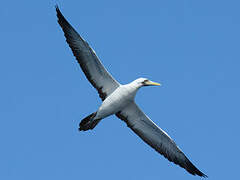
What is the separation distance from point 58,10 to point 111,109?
4591mm

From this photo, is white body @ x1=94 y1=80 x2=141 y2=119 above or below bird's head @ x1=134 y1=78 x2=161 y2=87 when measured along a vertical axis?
below

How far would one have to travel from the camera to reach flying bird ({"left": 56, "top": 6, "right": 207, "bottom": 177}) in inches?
885

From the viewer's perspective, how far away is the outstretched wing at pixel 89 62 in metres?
22.4

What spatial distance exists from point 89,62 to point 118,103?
2076mm

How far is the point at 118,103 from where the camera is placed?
22.6 metres

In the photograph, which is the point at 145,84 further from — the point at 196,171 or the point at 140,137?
the point at 196,171

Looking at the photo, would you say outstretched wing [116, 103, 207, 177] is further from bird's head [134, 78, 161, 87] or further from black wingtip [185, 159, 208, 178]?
bird's head [134, 78, 161, 87]

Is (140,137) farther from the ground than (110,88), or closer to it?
closer to it

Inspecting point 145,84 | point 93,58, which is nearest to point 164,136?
point 145,84

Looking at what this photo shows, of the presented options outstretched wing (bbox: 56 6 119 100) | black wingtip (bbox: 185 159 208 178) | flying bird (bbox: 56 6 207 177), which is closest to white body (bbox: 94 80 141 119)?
flying bird (bbox: 56 6 207 177)

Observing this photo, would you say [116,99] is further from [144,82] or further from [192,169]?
[192,169]

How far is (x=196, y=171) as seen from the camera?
24.1m

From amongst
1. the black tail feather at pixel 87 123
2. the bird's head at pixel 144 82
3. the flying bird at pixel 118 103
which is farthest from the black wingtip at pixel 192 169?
the black tail feather at pixel 87 123

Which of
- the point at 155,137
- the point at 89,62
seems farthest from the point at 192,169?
the point at 89,62
